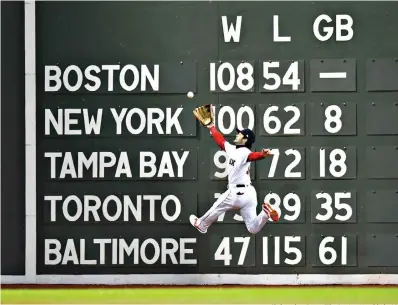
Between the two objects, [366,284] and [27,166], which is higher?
[27,166]

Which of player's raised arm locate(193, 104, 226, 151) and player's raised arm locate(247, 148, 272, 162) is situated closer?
player's raised arm locate(247, 148, 272, 162)

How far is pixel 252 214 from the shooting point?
973 cm

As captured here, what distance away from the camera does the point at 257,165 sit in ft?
32.9

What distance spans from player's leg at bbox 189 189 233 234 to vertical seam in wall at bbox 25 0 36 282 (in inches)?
55.4

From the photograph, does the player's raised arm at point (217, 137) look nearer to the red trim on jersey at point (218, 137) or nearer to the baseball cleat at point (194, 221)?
the red trim on jersey at point (218, 137)

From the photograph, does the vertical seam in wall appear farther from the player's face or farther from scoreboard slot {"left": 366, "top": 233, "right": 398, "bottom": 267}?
scoreboard slot {"left": 366, "top": 233, "right": 398, "bottom": 267}

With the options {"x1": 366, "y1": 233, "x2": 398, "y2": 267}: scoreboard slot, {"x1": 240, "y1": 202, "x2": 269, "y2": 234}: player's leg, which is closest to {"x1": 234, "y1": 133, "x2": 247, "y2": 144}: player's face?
{"x1": 240, "y1": 202, "x2": 269, "y2": 234}: player's leg

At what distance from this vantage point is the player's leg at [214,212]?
32.0 ft

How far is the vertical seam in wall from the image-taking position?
33.1 ft

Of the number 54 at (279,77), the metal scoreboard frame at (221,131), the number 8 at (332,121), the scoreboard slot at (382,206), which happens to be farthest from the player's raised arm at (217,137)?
the scoreboard slot at (382,206)

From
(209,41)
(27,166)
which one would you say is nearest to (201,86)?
(209,41)

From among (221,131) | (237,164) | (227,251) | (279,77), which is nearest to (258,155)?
(237,164)

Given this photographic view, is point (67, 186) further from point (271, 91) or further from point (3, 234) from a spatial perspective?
point (271, 91)

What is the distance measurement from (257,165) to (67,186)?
65.0 inches
